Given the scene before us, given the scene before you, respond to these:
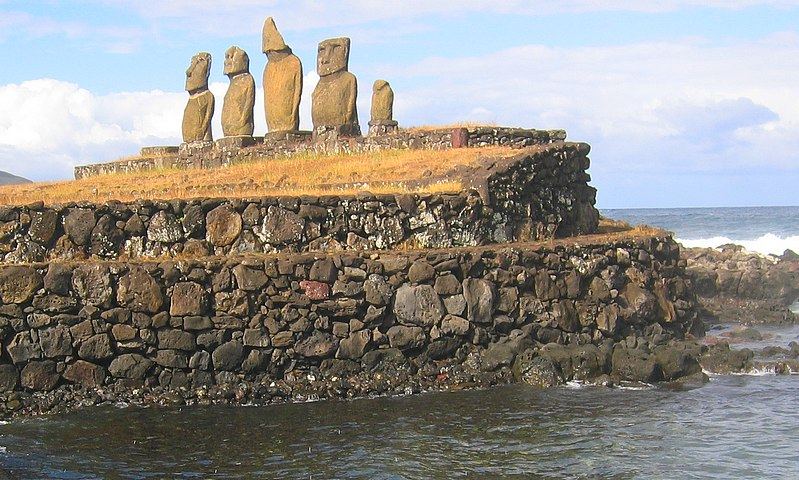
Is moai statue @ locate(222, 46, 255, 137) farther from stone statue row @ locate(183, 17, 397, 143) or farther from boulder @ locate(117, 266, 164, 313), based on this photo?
boulder @ locate(117, 266, 164, 313)

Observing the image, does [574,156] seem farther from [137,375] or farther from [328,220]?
[137,375]

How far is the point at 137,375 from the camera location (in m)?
18.4

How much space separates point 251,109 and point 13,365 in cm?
1803

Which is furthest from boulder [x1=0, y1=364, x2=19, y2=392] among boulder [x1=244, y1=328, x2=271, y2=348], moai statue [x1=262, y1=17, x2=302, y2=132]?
moai statue [x1=262, y1=17, x2=302, y2=132]

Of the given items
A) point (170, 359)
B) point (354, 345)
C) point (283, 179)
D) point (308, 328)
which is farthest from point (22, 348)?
point (283, 179)

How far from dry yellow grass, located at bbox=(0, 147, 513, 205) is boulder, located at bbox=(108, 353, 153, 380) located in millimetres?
4479

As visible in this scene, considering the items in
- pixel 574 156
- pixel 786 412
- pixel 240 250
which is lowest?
pixel 786 412

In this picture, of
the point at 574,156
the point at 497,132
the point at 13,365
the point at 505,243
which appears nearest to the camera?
the point at 13,365

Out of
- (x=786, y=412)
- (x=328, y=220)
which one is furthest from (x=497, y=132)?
(x=786, y=412)

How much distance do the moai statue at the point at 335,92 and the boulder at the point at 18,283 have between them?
1493cm

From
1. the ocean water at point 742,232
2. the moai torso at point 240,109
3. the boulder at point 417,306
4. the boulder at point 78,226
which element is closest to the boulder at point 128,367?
the boulder at point 78,226

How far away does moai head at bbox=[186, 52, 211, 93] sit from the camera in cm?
3616

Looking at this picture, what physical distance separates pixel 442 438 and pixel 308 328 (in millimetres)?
4271

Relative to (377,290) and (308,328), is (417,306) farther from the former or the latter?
(308,328)
